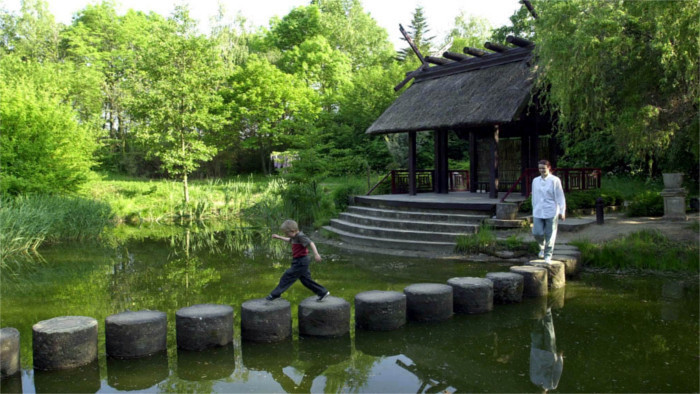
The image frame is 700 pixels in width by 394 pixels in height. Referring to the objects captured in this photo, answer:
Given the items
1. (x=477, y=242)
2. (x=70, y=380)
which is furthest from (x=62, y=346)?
(x=477, y=242)

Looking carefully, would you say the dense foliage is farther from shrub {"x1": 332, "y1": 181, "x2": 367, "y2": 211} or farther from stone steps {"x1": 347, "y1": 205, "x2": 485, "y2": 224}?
stone steps {"x1": 347, "y1": 205, "x2": 485, "y2": 224}

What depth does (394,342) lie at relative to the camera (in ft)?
19.1

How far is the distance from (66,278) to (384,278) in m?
5.83

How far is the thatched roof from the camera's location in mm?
13714

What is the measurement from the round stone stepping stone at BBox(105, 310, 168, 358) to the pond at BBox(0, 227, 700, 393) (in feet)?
0.37

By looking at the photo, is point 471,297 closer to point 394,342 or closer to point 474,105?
point 394,342

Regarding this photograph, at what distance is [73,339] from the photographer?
5051 millimetres

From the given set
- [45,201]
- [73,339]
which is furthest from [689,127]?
[45,201]

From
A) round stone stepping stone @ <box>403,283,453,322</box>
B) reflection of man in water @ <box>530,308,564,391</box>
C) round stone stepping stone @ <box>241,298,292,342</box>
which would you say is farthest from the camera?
round stone stepping stone @ <box>403,283,453,322</box>

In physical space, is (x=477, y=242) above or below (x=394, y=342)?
above

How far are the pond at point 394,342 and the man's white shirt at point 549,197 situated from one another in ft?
3.94

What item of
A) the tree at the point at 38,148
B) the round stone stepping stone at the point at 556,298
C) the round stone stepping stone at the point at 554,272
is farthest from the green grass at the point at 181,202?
the round stone stepping stone at the point at 556,298

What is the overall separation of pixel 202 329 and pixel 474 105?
1098cm

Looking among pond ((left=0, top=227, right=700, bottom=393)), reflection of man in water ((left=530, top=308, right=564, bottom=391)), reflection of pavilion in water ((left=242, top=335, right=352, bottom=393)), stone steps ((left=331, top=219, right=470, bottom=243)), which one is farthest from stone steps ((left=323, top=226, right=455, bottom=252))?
reflection of pavilion in water ((left=242, top=335, right=352, bottom=393))
